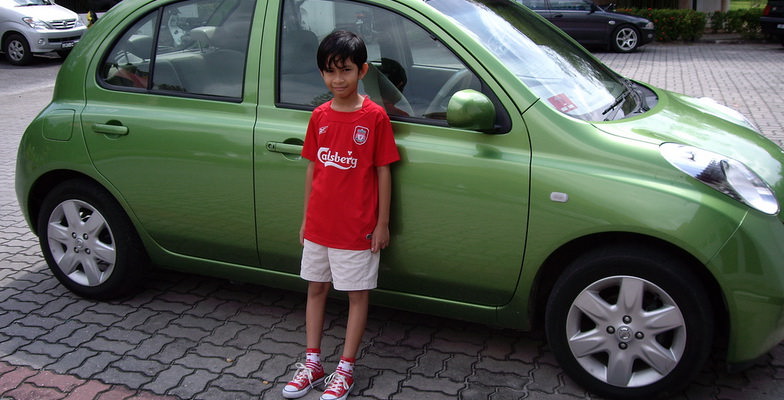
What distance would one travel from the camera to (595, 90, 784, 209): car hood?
125 inches

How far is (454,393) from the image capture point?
333 cm

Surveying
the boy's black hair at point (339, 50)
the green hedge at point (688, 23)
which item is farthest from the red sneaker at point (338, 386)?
the green hedge at point (688, 23)

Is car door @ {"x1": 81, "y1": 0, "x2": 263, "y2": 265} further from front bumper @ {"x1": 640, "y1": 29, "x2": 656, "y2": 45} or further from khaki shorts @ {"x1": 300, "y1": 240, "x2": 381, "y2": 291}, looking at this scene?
front bumper @ {"x1": 640, "y1": 29, "x2": 656, "y2": 45}

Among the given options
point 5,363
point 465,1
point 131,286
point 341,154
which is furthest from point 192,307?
point 465,1

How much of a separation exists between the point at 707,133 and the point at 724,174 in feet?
1.64

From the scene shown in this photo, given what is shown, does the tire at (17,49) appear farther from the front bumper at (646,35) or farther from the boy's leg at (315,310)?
the boy's leg at (315,310)

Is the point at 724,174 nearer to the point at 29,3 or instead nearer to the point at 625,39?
the point at 625,39

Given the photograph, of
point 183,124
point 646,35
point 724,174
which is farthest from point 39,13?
point 724,174

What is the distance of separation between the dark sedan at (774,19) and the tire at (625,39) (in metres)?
3.22

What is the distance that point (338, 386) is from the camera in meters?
3.28

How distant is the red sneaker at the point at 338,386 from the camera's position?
3.25m

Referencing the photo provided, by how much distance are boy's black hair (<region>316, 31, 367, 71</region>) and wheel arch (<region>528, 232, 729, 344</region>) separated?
45.1 inches

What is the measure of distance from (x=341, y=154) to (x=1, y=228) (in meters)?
3.75

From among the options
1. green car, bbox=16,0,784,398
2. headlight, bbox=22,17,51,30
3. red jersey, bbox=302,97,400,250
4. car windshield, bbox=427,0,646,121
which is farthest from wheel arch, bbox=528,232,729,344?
headlight, bbox=22,17,51,30
